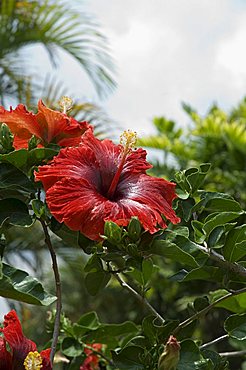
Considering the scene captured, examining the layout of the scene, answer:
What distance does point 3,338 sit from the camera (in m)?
1.02

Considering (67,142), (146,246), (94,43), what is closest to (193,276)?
(146,246)

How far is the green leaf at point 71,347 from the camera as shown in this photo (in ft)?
4.36

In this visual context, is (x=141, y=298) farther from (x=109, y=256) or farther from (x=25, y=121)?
(x=25, y=121)

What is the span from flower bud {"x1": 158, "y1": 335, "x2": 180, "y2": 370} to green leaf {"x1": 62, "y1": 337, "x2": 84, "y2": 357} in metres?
0.42

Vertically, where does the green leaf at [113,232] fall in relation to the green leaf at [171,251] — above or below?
above

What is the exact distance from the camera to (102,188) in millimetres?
1106

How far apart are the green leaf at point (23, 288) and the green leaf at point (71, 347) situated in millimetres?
392

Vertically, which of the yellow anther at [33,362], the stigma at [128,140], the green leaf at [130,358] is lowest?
the green leaf at [130,358]

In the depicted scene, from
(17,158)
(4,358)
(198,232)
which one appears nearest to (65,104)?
(17,158)

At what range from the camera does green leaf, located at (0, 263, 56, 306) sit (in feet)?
3.05

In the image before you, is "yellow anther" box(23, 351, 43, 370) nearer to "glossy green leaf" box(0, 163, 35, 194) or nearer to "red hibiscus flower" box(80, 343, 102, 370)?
"glossy green leaf" box(0, 163, 35, 194)

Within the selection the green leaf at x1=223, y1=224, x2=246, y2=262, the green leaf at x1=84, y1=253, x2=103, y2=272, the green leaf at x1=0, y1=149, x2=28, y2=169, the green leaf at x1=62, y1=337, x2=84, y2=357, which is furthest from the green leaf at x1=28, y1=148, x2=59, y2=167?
the green leaf at x1=62, y1=337, x2=84, y2=357

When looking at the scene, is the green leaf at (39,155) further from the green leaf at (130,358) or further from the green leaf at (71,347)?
the green leaf at (71,347)

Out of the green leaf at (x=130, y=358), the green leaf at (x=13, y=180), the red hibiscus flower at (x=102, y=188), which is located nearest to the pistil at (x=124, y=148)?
the red hibiscus flower at (x=102, y=188)
